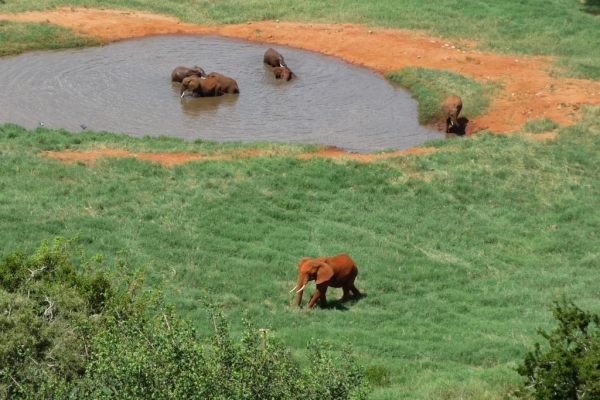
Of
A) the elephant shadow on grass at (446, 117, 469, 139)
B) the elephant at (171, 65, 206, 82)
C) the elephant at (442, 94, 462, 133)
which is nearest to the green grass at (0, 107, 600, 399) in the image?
the elephant shadow on grass at (446, 117, 469, 139)

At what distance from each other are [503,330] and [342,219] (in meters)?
6.29

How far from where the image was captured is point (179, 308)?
56.2 feet

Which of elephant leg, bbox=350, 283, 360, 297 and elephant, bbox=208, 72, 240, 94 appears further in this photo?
elephant, bbox=208, 72, 240, 94

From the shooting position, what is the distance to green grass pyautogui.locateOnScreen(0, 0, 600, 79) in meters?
39.6

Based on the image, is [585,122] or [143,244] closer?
[143,244]

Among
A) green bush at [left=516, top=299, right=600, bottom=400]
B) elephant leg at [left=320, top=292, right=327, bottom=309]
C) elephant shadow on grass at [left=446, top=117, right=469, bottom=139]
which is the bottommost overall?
elephant shadow on grass at [left=446, top=117, right=469, bottom=139]

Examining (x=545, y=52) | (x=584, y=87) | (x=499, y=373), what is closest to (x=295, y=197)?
(x=499, y=373)

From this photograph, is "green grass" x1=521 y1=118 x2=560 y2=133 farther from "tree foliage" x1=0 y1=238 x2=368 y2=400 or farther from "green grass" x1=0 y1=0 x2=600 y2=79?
"tree foliage" x1=0 y1=238 x2=368 y2=400

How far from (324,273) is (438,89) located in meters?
18.4

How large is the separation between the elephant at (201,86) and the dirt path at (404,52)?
779 cm

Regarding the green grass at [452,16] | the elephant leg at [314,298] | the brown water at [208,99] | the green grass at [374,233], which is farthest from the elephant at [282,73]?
the elephant leg at [314,298]

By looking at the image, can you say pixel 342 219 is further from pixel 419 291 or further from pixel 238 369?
pixel 238 369

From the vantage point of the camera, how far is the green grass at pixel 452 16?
130 feet

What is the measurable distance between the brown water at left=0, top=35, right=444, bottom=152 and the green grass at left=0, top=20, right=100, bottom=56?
0.67 meters
